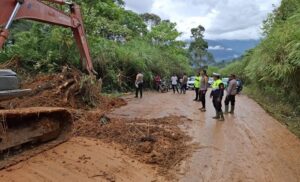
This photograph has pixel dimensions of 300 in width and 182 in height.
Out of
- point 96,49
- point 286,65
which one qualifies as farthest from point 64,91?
point 96,49

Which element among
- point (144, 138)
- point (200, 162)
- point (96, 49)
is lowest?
point (200, 162)

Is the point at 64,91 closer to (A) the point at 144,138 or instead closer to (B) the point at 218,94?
(B) the point at 218,94

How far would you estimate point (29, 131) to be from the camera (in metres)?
7.07

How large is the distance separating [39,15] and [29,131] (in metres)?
4.46

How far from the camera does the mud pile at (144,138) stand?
857 centimetres

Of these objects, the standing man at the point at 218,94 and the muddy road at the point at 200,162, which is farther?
the standing man at the point at 218,94

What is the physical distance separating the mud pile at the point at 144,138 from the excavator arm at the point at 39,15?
2.84m

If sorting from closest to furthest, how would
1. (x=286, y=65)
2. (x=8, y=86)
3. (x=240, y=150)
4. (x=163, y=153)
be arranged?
(x=8, y=86) → (x=163, y=153) → (x=240, y=150) → (x=286, y=65)

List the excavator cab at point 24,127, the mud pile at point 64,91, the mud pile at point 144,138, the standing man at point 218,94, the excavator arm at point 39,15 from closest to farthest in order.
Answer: the excavator cab at point 24,127, the excavator arm at point 39,15, the mud pile at point 144,138, the mud pile at point 64,91, the standing man at point 218,94

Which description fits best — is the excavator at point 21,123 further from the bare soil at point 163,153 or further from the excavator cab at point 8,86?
the bare soil at point 163,153

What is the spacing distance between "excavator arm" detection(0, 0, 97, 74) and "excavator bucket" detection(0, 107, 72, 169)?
4.35 feet

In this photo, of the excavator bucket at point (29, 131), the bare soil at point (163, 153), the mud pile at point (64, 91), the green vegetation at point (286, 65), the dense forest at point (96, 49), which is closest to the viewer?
the excavator bucket at point (29, 131)

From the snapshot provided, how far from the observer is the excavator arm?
818 centimetres

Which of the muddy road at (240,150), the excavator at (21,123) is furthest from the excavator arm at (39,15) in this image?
the muddy road at (240,150)
